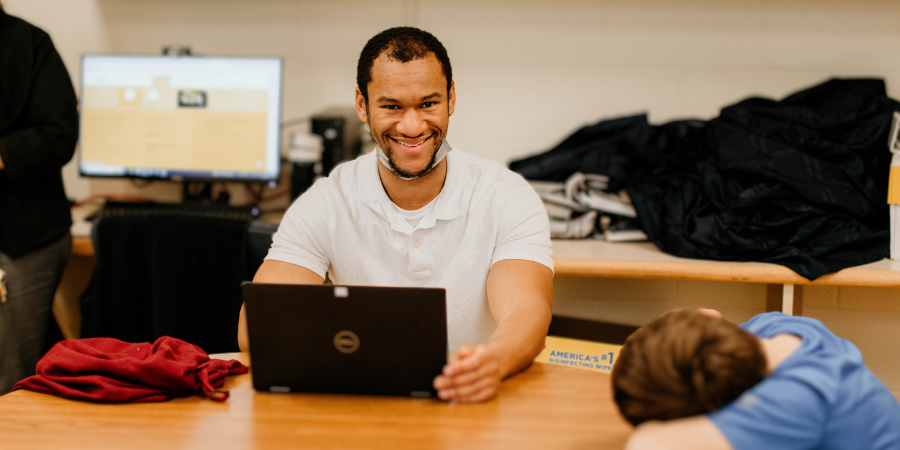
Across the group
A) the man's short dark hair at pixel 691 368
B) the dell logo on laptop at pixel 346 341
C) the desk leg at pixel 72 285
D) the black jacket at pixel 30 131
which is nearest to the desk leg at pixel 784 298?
the man's short dark hair at pixel 691 368

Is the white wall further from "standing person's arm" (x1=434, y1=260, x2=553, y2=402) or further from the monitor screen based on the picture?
"standing person's arm" (x1=434, y1=260, x2=553, y2=402)

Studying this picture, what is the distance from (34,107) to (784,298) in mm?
2205

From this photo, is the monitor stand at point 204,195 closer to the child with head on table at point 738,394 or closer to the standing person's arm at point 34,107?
the standing person's arm at point 34,107

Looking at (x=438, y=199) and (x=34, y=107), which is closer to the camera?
(x=438, y=199)

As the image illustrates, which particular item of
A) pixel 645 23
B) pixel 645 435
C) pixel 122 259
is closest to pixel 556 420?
pixel 645 435

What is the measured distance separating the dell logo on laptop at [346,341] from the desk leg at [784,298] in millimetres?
Result: 1287

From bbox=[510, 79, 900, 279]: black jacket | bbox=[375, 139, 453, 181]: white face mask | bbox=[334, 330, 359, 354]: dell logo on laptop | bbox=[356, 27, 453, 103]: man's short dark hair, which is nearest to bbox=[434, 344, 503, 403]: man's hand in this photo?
bbox=[334, 330, 359, 354]: dell logo on laptop

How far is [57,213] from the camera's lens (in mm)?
1944

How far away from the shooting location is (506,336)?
1091 millimetres

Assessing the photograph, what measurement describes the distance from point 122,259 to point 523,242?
1048 millimetres

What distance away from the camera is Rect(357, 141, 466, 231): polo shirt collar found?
4.65ft

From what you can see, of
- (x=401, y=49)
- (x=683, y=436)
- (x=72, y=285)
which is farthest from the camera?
(x=72, y=285)

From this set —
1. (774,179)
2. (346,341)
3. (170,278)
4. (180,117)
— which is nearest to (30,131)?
(180,117)

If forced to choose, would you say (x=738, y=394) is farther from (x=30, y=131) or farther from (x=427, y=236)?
(x=30, y=131)
